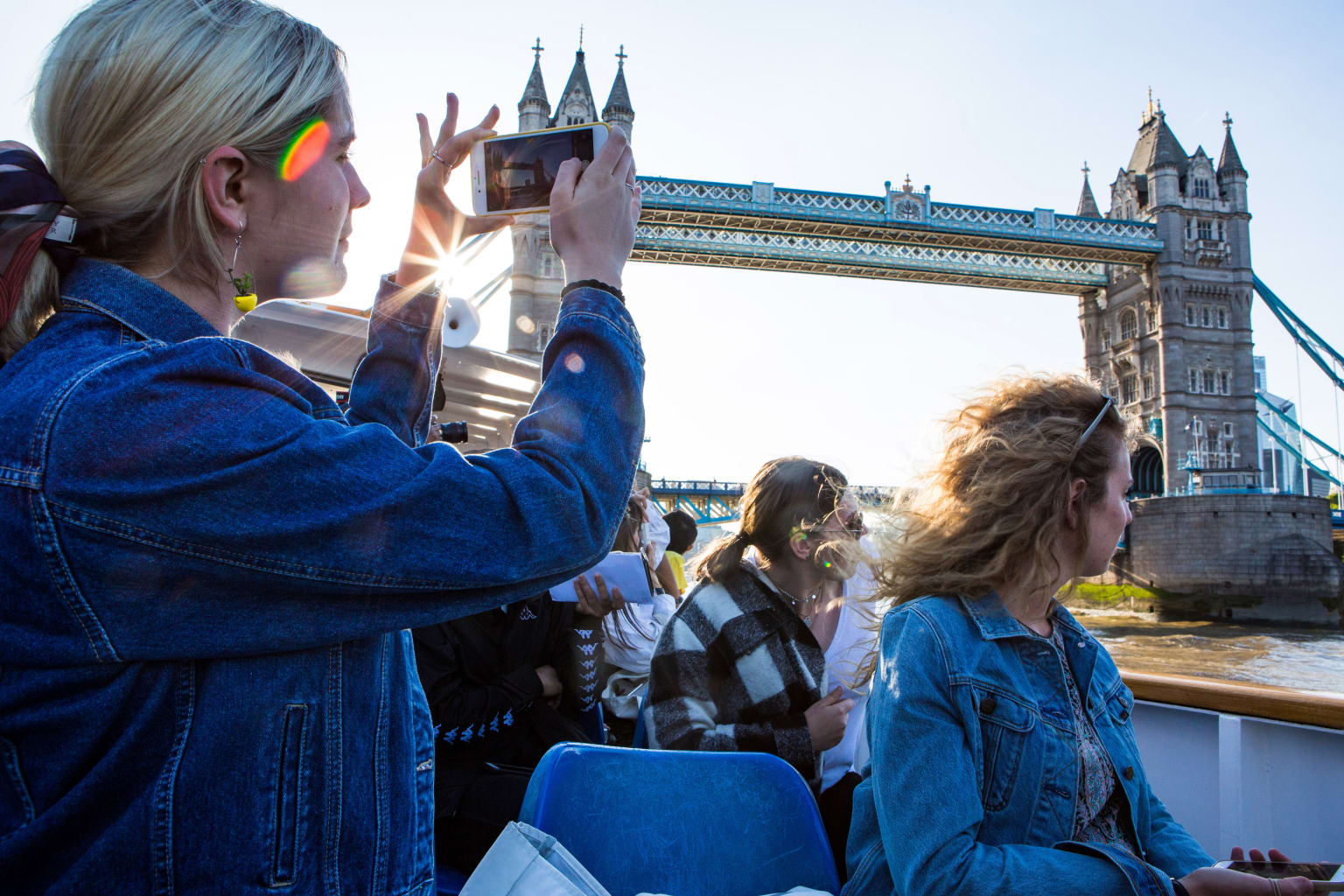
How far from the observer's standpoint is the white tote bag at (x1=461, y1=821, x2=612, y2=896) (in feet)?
2.95

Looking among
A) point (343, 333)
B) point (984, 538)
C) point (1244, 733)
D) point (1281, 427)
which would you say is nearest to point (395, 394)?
point (984, 538)

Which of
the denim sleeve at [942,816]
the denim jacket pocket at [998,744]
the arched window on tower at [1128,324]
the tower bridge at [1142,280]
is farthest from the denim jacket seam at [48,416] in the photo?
the arched window on tower at [1128,324]

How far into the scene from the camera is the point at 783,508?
2441 mm

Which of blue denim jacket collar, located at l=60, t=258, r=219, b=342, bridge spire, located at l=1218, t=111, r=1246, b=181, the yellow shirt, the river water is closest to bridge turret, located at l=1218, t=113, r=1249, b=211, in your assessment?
bridge spire, located at l=1218, t=111, r=1246, b=181

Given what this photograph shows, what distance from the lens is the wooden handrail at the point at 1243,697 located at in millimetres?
2195

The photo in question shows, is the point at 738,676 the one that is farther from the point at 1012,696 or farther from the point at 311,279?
the point at 311,279

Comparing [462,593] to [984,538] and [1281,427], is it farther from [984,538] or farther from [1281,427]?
[1281,427]

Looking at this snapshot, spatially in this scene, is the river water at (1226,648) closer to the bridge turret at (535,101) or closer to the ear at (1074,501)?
the ear at (1074,501)

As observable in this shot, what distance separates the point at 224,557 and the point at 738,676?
171 cm

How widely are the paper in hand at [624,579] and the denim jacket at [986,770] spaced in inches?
55.5

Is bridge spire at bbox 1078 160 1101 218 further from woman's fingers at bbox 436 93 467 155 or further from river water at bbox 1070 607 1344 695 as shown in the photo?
woman's fingers at bbox 436 93 467 155

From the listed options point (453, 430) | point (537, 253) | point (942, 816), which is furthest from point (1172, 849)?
point (537, 253)

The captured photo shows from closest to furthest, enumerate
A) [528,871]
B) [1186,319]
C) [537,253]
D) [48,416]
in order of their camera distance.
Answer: [48,416]
[528,871]
[537,253]
[1186,319]

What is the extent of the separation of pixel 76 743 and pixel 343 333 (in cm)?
380
